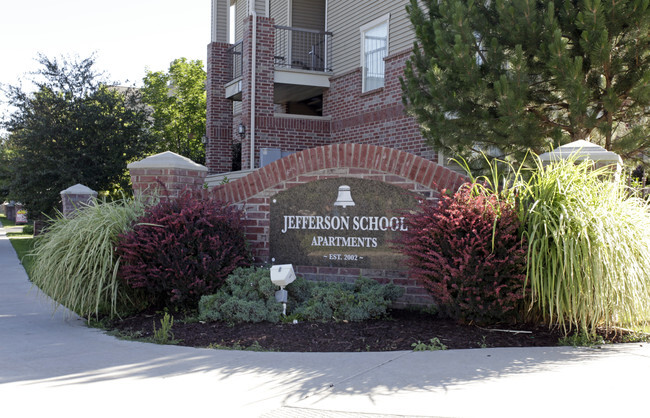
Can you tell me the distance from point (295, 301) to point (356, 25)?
10.9 meters

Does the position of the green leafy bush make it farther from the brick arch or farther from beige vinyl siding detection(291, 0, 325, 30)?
beige vinyl siding detection(291, 0, 325, 30)

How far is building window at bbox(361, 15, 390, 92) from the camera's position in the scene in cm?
1505

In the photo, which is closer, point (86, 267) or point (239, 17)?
point (86, 267)

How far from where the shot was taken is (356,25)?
635 inches

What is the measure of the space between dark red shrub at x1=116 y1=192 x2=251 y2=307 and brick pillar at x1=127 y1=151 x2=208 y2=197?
110 cm

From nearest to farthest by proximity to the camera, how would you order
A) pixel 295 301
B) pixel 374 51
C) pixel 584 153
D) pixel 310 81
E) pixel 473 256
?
pixel 473 256 < pixel 584 153 < pixel 295 301 < pixel 374 51 < pixel 310 81

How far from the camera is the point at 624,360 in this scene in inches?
195

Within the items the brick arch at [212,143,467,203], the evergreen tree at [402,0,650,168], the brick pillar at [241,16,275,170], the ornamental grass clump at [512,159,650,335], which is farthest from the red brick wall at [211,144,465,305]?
the brick pillar at [241,16,275,170]

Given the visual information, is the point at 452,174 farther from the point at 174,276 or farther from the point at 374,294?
the point at 174,276

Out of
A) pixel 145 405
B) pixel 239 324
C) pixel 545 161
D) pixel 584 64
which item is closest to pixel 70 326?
pixel 239 324

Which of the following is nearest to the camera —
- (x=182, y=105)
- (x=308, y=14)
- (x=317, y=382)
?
(x=317, y=382)

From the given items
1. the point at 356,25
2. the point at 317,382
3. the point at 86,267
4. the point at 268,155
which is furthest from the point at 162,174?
the point at 356,25

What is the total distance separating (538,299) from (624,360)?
3.14ft

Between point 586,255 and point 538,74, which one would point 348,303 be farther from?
point 538,74
